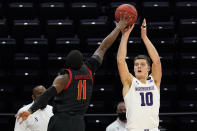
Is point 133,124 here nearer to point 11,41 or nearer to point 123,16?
point 123,16

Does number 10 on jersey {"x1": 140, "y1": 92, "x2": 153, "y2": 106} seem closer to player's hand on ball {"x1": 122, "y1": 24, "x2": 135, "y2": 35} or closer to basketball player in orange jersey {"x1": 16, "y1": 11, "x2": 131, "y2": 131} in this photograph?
basketball player in orange jersey {"x1": 16, "y1": 11, "x2": 131, "y2": 131}

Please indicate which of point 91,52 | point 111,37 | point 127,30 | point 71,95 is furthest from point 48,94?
point 91,52

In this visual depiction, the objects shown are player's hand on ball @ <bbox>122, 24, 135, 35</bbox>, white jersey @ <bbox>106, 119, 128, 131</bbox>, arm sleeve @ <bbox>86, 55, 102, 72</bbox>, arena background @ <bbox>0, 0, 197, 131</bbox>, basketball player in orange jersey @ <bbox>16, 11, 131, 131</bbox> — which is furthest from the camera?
arena background @ <bbox>0, 0, 197, 131</bbox>

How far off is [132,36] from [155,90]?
3565 mm

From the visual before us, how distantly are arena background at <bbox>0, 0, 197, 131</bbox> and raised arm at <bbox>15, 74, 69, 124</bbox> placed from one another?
3.31 metres

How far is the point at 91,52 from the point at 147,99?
3.44m

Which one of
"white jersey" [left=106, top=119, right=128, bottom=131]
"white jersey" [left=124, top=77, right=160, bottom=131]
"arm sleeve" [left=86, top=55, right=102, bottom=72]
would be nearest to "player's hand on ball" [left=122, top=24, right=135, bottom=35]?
"arm sleeve" [left=86, top=55, right=102, bottom=72]

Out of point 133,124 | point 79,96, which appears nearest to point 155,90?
point 133,124

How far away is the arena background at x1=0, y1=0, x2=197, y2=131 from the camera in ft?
24.3

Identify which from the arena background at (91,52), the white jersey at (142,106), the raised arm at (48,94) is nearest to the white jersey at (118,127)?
the arena background at (91,52)

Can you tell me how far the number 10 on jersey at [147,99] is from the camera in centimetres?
426

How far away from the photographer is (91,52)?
7.62 m

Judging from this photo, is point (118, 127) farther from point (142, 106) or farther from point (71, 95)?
point (71, 95)

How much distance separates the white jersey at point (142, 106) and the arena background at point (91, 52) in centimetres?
306
